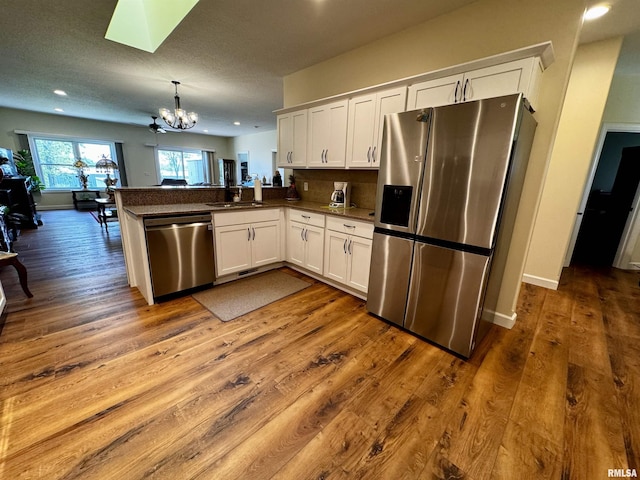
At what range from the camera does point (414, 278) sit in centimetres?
210

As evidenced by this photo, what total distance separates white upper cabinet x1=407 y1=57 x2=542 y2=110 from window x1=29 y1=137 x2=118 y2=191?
10.1 meters

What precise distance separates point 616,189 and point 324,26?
537 centimetres

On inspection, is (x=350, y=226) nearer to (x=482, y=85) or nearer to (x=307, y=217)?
(x=307, y=217)

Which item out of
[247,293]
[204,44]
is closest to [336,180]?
[247,293]

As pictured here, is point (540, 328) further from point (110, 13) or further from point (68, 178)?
point (68, 178)

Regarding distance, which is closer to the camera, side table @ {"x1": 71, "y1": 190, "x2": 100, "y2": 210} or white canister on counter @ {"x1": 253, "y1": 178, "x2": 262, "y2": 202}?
white canister on counter @ {"x1": 253, "y1": 178, "x2": 262, "y2": 202}

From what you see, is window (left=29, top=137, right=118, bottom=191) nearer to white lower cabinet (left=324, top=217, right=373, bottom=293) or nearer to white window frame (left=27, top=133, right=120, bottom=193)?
white window frame (left=27, top=133, right=120, bottom=193)

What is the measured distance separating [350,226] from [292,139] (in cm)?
168

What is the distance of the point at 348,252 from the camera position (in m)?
2.75

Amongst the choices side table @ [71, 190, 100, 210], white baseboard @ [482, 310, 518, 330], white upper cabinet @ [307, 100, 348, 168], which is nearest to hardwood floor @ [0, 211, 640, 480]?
white baseboard @ [482, 310, 518, 330]

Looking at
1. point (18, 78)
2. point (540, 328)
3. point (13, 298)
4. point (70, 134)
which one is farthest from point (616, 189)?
point (70, 134)

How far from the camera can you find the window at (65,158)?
762 centimetres

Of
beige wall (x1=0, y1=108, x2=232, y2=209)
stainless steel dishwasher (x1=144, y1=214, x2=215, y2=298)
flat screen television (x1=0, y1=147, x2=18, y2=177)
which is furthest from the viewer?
beige wall (x1=0, y1=108, x2=232, y2=209)

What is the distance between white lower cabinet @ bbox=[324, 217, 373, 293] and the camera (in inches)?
102
